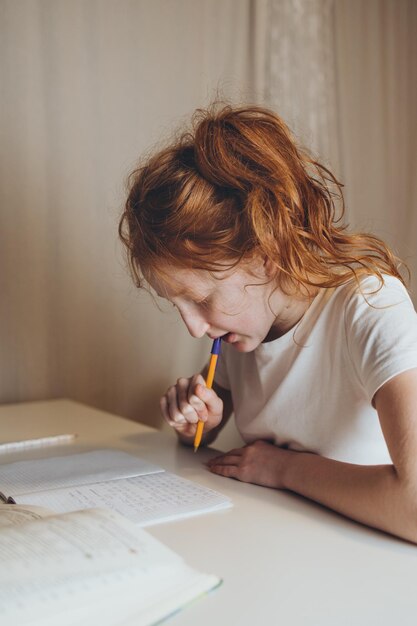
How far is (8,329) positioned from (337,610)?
129cm

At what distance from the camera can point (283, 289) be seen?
3.28 ft

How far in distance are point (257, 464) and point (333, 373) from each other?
0.59 ft

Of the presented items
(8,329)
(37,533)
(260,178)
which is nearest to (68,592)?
(37,533)

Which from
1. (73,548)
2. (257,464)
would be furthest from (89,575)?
(257,464)

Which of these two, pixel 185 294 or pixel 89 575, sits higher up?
pixel 185 294

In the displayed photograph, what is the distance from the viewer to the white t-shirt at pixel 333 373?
88 cm

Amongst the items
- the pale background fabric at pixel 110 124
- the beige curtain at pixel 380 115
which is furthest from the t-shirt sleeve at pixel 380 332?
the beige curtain at pixel 380 115

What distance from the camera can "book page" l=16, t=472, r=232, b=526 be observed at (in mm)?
826

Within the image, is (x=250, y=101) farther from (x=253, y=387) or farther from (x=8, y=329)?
(x=253, y=387)

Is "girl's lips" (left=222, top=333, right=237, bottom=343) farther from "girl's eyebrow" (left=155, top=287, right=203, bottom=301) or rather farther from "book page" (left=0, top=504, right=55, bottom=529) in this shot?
"book page" (left=0, top=504, right=55, bottom=529)

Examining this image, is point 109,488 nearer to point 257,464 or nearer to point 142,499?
point 142,499

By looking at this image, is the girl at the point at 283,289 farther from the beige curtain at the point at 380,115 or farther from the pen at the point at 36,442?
the beige curtain at the point at 380,115

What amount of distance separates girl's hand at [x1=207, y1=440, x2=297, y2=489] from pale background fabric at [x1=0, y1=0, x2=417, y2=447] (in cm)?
83

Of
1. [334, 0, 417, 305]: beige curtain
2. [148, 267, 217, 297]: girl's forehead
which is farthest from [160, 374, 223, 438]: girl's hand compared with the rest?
[334, 0, 417, 305]: beige curtain
